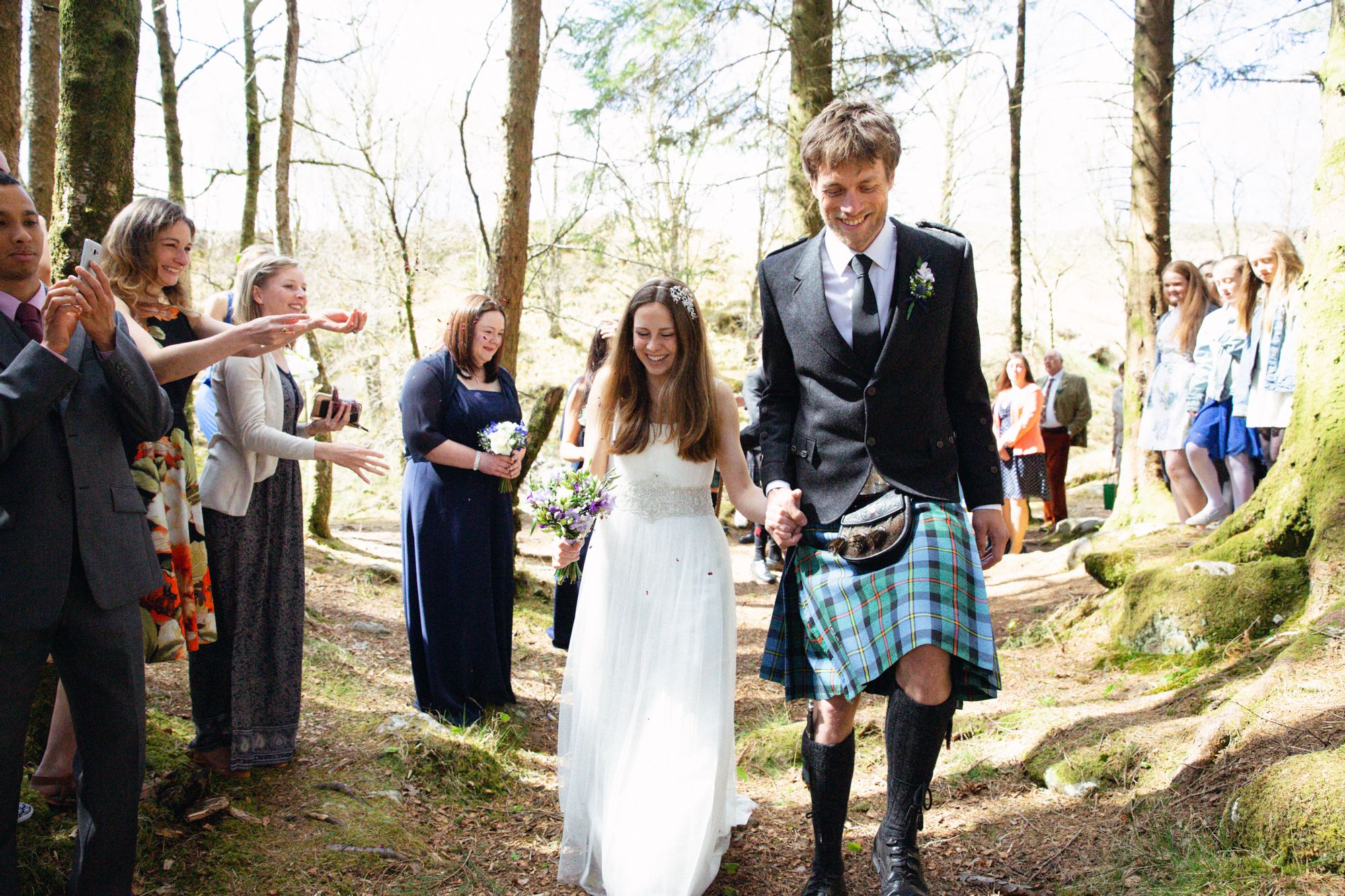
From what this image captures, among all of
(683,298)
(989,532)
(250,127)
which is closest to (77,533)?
(683,298)

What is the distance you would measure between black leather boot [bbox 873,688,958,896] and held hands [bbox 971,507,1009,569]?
50 cm

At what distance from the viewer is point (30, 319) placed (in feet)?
8.45

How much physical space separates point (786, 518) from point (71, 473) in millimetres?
2110

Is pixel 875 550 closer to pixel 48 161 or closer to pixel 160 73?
pixel 48 161

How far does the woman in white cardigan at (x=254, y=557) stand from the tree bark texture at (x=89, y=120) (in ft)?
1.96

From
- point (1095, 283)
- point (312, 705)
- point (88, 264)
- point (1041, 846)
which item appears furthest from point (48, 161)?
point (1095, 283)

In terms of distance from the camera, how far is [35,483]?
2.45 m

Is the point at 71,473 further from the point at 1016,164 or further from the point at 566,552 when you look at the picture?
the point at 1016,164

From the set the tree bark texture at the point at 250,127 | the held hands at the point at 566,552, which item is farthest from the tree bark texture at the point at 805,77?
the tree bark texture at the point at 250,127

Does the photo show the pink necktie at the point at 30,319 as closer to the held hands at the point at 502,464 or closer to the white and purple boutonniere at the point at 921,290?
the held hands at the point at 502,464

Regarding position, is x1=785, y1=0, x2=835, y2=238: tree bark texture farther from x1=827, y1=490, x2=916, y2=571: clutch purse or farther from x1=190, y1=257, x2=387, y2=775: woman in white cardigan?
x1=827, y1=490, x2=916, y2=571: clutch purse

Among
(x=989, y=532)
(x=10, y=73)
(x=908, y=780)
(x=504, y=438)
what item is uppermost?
(x=10, y=73)

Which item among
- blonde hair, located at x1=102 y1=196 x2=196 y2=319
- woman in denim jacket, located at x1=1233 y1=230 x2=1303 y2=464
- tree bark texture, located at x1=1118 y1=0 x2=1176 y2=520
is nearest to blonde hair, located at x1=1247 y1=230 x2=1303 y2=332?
woman in denim jacket, located at x1=1233 y1=230 x2=1303 y2=464

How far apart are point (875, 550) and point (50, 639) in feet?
7.92
